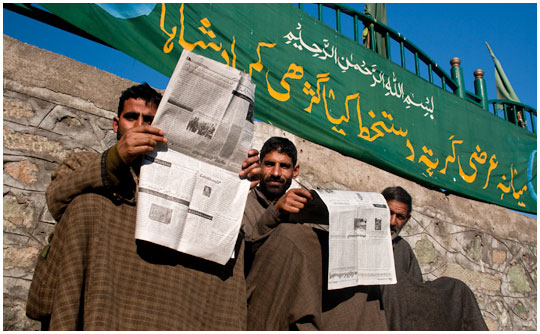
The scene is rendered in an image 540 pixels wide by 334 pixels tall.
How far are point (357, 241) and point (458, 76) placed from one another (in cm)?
401

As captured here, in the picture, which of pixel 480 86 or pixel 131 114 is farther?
pixel 480 86

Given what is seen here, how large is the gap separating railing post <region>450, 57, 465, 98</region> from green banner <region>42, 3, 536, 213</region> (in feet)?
0.74

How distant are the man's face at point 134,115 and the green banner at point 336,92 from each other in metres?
0.92

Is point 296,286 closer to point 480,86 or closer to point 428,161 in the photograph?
point 428,161

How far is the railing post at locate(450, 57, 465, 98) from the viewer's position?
4.88 meters

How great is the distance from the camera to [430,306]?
197 cm

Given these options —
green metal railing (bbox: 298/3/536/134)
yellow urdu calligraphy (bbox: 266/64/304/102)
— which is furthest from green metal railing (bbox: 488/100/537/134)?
yellow urdu calligraphy (bbox: 266/64/304/102)

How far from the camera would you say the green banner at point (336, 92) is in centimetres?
251

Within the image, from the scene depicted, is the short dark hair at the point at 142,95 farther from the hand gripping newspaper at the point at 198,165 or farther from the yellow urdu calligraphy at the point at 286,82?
the yellow urdu calligraphy at the point at 286,82

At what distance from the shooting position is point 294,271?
150 cm

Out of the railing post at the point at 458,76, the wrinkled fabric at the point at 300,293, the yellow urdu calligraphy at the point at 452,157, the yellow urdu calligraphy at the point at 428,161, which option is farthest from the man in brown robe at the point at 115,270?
the railing post at the point at 458,76

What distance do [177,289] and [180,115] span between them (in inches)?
18.9

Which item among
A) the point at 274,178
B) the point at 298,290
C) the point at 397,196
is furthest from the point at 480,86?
the point at 298,290

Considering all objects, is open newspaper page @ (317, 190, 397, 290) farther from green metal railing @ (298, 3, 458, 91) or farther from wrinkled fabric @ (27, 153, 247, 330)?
green metal railing @ (298, 3, 458, 91)
